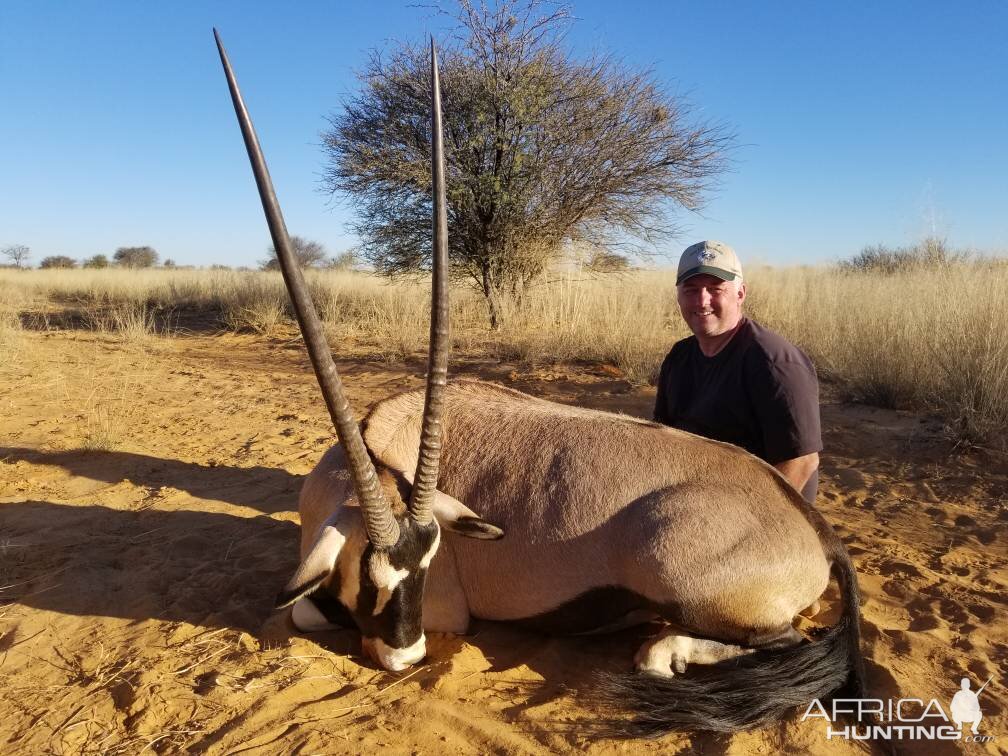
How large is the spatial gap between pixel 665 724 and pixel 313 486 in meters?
1.83

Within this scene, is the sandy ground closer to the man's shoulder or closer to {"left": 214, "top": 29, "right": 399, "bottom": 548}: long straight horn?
{"left": 214, "top": 29, "right": 399, "bottom": 548}: long straight horn

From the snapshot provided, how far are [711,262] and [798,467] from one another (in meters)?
1.16

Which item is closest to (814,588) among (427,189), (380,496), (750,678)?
(750,678)

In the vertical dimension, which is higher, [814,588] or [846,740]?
[814,588]

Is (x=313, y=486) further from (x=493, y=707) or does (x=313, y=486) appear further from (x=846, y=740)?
(x=846, y=740)

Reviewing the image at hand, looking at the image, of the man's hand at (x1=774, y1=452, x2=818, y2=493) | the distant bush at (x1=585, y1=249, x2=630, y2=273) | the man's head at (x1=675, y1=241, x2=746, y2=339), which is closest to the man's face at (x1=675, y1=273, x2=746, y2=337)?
the man's head at (x1=675, y1=241, x2=746, y2=339)

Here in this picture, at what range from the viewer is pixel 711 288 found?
11.4 ft

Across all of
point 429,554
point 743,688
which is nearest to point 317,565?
point 429,554

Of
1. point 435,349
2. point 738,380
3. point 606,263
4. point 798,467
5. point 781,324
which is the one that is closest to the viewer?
point 435,349

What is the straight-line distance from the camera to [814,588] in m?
2.60

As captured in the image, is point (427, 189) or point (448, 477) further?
point (427, 189)

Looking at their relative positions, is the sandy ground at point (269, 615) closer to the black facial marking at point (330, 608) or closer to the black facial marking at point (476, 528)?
the black facial marking at point (330, 608)

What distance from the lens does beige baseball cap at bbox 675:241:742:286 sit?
3.39 m

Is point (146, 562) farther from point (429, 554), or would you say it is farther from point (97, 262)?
point (97, 262)
